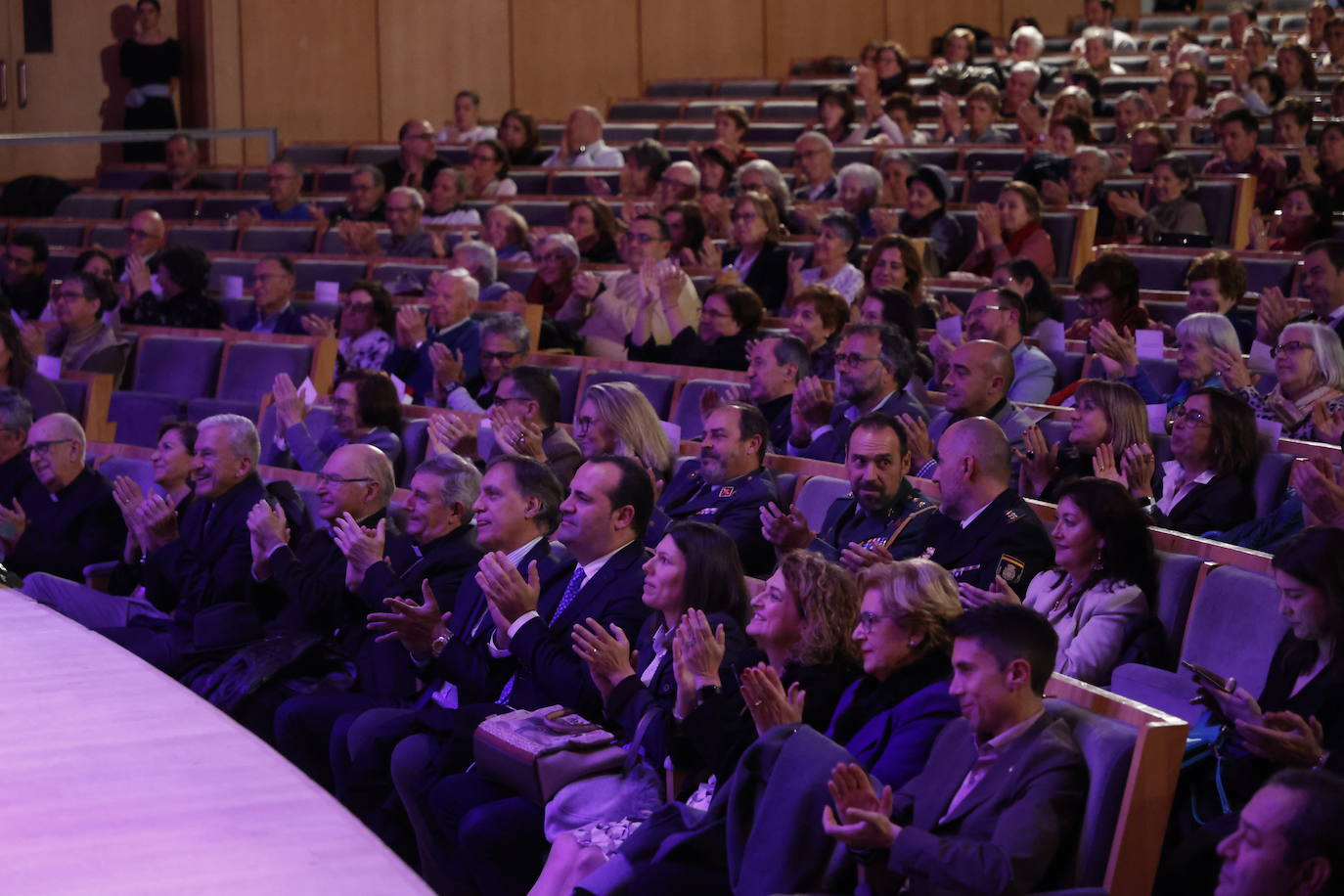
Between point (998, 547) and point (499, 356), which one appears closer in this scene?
point (998, 547)

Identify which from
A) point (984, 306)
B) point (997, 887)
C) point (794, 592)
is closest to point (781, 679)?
point (794, 592)

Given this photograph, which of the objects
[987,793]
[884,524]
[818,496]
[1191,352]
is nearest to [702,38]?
[1191,352]

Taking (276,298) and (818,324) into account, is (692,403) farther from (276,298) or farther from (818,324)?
(276,298)

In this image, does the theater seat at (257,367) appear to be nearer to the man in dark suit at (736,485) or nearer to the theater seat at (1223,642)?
the man in dark suit at (736,485)

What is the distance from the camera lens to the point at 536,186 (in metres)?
6.11

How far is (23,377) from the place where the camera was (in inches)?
166

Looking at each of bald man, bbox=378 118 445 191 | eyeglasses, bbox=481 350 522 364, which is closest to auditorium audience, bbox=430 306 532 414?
eyeglasses, bbox=481 350 522 364

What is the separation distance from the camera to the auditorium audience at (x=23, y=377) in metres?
4.13

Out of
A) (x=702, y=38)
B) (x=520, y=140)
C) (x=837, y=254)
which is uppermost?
(x=702, y=38)

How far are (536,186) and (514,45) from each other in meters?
2.34

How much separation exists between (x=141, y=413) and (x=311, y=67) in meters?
3.82

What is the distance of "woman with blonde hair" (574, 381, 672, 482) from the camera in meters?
3.06

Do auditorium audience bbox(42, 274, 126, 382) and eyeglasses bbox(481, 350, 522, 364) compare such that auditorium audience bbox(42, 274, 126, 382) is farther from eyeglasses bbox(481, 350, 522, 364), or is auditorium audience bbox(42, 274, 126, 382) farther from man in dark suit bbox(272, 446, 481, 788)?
man in dark suit bbox(272, 446, 481, 788)

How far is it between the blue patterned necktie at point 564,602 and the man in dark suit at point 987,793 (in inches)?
30.3
